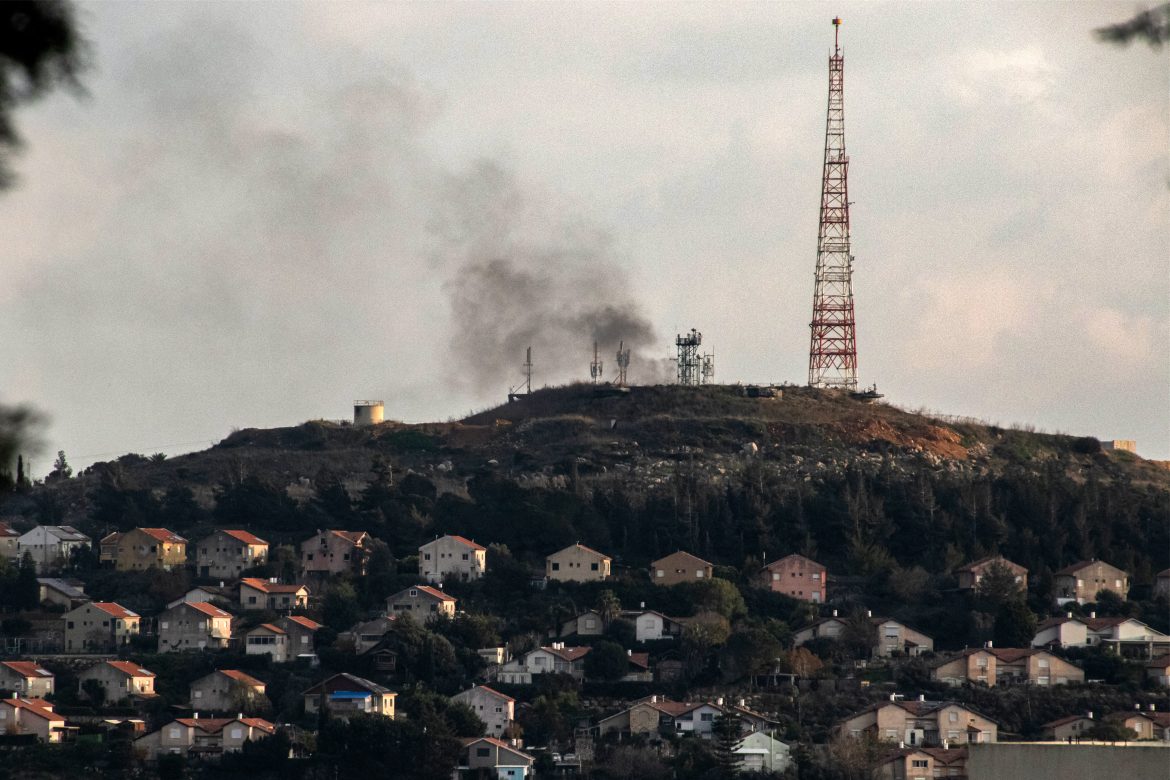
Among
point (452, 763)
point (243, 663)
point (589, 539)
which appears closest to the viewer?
point (452, 763)

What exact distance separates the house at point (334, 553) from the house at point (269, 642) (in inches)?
349

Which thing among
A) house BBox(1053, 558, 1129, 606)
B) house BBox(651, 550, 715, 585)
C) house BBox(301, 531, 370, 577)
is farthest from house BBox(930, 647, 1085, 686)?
house BBox(301, 531, 370, 577)

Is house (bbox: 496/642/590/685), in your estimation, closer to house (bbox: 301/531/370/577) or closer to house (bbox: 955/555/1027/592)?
house (bbox: 301/531/370/577)

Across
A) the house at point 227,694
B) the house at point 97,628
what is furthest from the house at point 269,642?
the house at point 97,628

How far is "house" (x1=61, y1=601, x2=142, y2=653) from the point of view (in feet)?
240

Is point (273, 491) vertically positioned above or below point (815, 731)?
above

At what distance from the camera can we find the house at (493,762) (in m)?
59.8

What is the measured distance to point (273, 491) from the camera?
87.6 meters

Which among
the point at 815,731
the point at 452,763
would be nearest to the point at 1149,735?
the point at 815,731

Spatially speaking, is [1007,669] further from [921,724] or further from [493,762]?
[493,762]

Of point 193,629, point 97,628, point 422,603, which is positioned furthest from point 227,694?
point 422,603

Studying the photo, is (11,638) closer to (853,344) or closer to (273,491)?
(273,491)

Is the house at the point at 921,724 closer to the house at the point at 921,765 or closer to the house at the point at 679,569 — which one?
the house at the point at 921,765

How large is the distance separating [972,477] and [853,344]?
8063 millimetres
